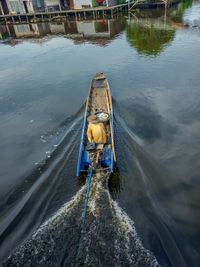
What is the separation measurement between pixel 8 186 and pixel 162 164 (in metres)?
8.27

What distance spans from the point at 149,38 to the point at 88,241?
34.0m

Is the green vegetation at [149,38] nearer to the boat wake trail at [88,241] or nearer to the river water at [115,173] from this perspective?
the river water at [115,173]

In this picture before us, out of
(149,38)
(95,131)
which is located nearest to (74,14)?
(149,38)

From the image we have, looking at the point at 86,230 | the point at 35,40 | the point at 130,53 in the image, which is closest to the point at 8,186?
the point at 86,230

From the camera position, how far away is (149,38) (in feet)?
104

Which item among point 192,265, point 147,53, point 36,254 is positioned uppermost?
point 147,53

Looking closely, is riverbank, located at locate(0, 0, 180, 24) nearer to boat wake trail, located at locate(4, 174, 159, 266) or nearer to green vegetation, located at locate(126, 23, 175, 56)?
green vegetation, located at locate(126, 23, 175, 56)

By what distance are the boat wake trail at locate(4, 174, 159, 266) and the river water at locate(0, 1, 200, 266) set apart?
34mm

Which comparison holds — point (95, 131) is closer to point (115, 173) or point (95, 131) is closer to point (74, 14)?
point (115, 173)

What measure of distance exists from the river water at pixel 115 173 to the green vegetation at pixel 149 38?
149 inches

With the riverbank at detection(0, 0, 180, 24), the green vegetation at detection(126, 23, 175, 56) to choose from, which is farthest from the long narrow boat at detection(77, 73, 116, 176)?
the riverbank at detection(0, 0, 180, 24)

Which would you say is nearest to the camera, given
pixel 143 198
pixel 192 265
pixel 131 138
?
pixel 192 265

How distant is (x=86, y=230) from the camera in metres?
6.67

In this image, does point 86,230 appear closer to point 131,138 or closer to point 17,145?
point 131,138
